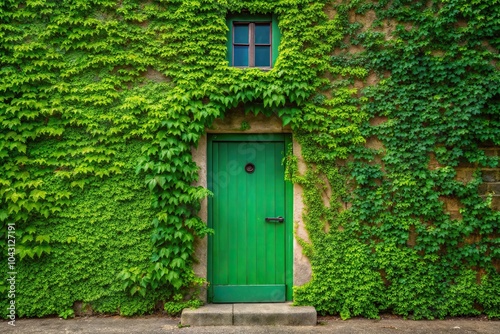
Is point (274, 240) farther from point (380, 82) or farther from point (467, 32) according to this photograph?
point (467, 32)

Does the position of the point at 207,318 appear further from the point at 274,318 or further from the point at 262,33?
the point at 262,33

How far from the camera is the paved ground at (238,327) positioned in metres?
4.14

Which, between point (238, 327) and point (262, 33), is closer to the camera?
point (238, 327)

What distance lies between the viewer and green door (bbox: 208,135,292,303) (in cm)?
484

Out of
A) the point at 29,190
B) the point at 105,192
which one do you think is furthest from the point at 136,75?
the point at 29,190

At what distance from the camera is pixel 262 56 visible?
4.96 metres

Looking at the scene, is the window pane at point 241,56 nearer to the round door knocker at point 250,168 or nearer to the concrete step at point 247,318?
the round door knocker at point 250,168

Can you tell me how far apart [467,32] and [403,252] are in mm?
3018

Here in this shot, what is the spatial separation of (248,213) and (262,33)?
8.34 feet

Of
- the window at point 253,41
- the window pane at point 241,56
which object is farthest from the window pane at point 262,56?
the window pane at point 241,56

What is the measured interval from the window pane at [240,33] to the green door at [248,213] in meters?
1.35

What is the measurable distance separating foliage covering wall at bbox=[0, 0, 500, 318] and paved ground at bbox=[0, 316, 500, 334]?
0.49ft

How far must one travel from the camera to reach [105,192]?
4645 millimetres

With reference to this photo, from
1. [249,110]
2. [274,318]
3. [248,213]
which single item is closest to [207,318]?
[274,318]
